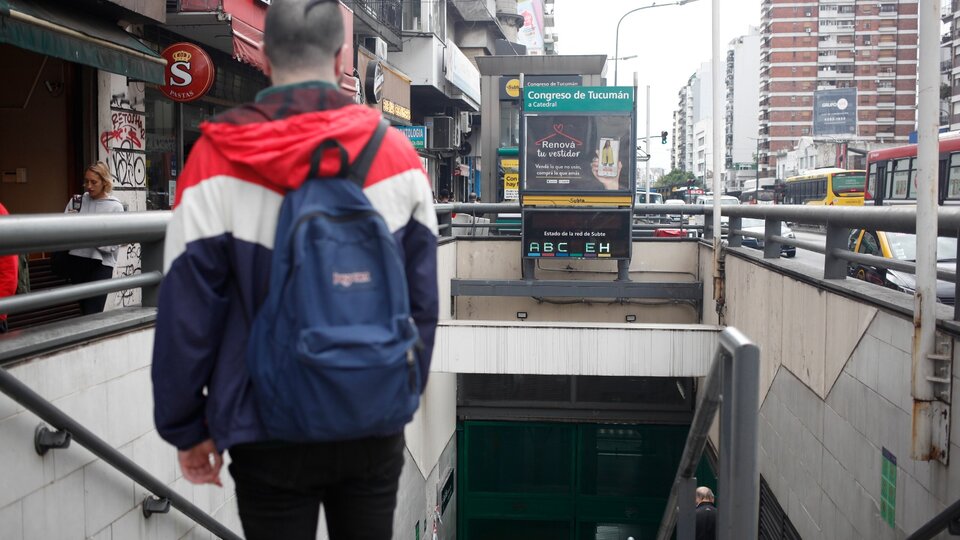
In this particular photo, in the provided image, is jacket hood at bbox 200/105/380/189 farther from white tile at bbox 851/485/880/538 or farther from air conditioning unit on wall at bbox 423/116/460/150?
air conditioning unit on wall at bbox 423/116/460/150

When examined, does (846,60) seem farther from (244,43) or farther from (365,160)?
(365,160)

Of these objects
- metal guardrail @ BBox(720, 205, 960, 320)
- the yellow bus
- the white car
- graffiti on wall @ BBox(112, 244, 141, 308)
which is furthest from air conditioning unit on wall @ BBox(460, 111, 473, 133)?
metal guardrail @ BBox(720, 205, 960, 320)

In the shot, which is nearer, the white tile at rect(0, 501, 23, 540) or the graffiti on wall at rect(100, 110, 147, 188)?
the white tile at rect(0, 501, 23, 540)

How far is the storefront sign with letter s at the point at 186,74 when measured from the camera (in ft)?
37.4

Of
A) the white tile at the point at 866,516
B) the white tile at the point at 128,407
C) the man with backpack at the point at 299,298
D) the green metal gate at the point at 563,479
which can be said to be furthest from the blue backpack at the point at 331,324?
the green metal gate at the point at 563,479

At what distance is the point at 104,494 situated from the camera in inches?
146

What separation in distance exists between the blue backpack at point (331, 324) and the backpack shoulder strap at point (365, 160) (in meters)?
0.02

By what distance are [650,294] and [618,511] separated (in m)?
3.82

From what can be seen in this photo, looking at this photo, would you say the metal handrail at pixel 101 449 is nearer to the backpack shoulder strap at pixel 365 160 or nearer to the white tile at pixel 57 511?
the white tile at pixel 57 511

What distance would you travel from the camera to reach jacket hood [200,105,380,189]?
1.90 m

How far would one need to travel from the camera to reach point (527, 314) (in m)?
14.0

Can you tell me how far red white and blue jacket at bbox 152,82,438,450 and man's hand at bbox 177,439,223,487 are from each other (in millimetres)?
26

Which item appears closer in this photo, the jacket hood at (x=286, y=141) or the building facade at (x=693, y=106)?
the jacket hood at (x=286, y=141)

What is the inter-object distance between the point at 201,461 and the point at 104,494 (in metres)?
1.95
